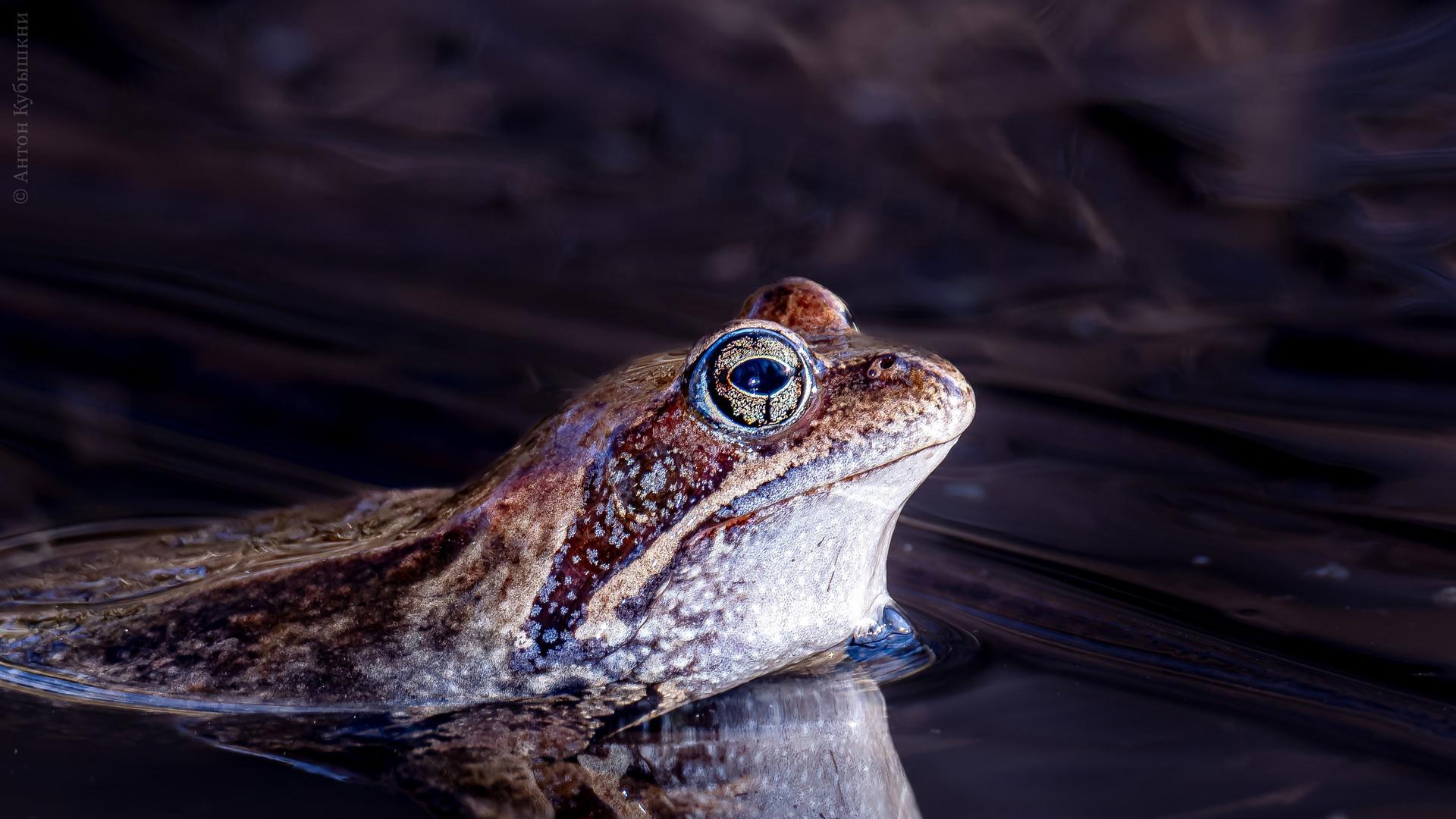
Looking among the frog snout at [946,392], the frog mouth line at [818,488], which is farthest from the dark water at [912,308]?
the frog snout at [946,392]

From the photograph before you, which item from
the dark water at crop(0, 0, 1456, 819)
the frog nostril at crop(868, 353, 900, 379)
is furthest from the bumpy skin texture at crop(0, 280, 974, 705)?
the dark water at crop(0, 0, 1456, 819)

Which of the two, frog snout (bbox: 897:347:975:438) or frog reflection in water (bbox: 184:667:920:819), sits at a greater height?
frog snout (bbox: 897:347:975:438)

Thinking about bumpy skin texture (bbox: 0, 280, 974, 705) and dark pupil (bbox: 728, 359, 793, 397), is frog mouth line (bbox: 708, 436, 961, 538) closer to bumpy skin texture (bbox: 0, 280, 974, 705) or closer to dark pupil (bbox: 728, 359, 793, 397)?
bumpy skin texture (bbox: 0, 280, 974, 705)

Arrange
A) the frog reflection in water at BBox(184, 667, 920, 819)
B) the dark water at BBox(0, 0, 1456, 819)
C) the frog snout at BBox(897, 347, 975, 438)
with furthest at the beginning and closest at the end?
the dark water at BBox(0, 0, 1456, 819) < the frog snout at BBox(897, 347, 975, 438) < the frog reflection in water at BBox(184, 667, 920, 819)

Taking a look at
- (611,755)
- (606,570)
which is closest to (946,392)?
(606,570)

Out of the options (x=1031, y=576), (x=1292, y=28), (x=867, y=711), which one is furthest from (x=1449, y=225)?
(x=867, y=711)

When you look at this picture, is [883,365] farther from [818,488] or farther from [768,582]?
[768,582]
